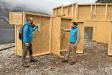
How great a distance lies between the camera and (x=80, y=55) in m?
16.2

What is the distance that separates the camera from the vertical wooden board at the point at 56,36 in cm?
1543

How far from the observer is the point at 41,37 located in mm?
15641

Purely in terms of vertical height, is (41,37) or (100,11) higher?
(100,11)

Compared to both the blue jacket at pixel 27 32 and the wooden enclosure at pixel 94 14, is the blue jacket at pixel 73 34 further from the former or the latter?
the wooden enclosure at pixel 94 14

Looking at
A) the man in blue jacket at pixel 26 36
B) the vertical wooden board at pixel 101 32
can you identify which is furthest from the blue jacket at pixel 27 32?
the vertical wooden board at pixel 101 32

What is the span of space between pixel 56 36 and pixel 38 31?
94 cm

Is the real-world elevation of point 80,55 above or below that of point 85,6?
below

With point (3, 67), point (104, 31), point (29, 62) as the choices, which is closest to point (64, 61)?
point (29, 62)

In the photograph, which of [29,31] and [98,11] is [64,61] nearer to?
[29,31]

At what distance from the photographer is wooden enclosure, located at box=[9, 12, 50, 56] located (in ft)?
48.4

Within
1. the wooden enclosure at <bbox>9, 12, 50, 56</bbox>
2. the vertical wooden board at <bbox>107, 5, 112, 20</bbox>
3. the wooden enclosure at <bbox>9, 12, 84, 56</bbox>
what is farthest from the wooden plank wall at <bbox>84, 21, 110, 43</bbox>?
the wooden enclosure at <bbox>9, 12, 50, 56</bbox>

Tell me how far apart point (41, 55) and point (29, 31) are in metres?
2.47

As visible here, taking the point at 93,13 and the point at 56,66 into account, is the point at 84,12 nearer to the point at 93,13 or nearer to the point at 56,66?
the point at 93,13

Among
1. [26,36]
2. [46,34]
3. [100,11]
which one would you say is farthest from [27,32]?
[100,11]
